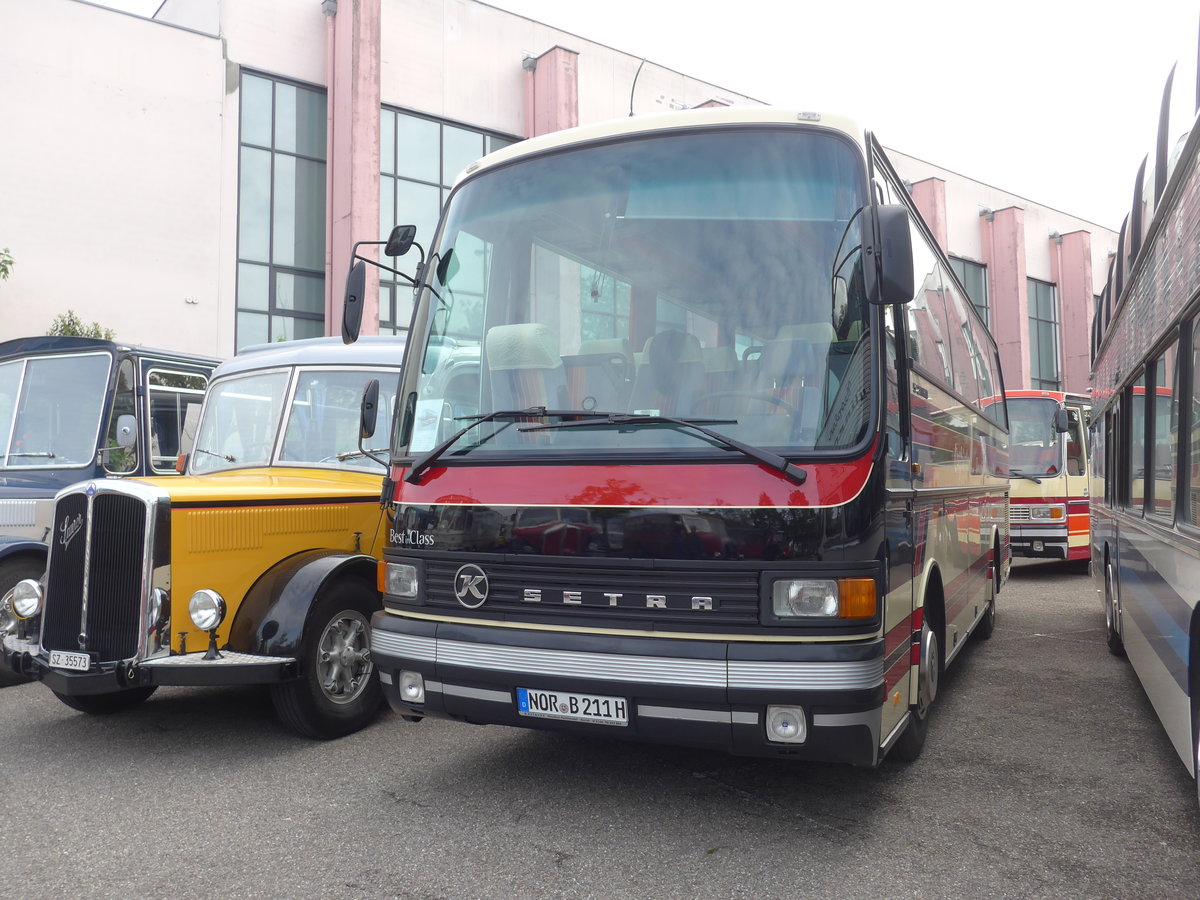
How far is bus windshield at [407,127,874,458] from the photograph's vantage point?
13.2ft

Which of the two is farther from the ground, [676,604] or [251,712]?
[676,604]

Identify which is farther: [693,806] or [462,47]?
[462,47]

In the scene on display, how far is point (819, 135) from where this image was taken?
4285 mm

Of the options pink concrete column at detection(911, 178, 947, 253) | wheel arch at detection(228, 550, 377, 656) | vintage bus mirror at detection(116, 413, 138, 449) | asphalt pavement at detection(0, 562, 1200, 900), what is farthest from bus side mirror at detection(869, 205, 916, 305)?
pink concrete column at detection(911, 178, 947, 253)

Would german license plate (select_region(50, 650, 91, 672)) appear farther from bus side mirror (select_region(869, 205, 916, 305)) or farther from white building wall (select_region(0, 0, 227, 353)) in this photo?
white building wall (select_region(0, 0, 227, 353))

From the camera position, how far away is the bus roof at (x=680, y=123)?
432 centimetres

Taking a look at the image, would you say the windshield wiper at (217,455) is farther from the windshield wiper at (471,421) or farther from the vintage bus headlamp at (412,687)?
the vintage bus headlamp at (412,687)

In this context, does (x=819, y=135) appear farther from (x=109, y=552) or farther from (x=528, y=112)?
(x=528, y=112)

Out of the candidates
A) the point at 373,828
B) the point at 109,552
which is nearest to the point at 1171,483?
the point at 373,828

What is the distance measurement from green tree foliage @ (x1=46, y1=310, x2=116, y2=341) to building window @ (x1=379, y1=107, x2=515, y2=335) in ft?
20.5

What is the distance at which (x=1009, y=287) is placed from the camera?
42.8 meters

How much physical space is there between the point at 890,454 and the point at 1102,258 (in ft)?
170

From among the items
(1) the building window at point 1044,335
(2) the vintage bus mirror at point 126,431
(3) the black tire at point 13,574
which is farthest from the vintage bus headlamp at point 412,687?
(1) the building window at point 1044,335

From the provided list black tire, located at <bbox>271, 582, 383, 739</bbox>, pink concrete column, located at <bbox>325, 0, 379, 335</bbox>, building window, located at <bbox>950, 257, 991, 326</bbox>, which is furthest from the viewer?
building window, located at <bbox>950, 257, 991, 326</bbox>
